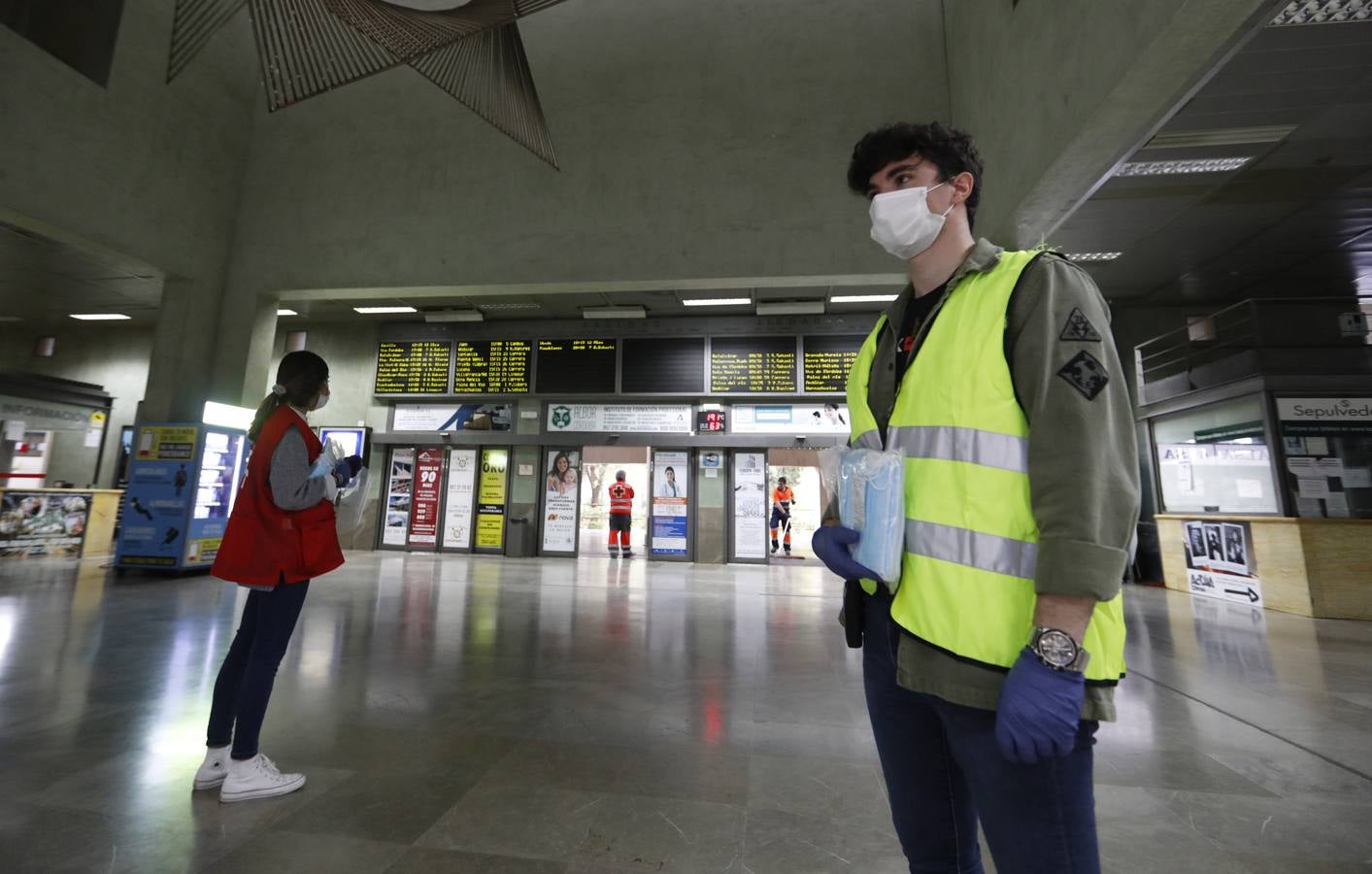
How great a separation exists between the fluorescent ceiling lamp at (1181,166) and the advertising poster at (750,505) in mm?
6270

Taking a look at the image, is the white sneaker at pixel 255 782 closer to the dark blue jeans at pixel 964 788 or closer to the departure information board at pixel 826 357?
the dark blue jeans at pixel 964 788

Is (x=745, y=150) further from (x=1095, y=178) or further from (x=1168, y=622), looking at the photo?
(x=1168, y=622)

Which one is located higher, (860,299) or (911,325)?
(860,299)

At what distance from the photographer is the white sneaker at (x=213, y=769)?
74.6 inches

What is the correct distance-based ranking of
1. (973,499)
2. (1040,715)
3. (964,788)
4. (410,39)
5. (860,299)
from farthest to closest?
(860,299)
(410,39)
(964,788)
(973,499)
(1040,715)

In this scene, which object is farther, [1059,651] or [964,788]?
[964,788]

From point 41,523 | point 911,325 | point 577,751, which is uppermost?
point 911,325

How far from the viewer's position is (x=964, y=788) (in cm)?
101

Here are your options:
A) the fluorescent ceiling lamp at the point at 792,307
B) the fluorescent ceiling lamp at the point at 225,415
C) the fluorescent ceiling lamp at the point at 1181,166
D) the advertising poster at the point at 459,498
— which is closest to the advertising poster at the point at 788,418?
the fluorescent ceiling lamp at the point at 792,307

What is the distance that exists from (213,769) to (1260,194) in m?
9.90

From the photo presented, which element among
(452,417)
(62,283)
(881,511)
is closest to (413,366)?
(452,417)

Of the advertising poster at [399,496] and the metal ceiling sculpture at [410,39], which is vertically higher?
the metal ceiling sculpture at [410,39]

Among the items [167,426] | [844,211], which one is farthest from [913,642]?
[167,426]

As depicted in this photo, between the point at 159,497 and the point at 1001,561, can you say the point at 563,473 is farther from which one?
the point at 1001,561
